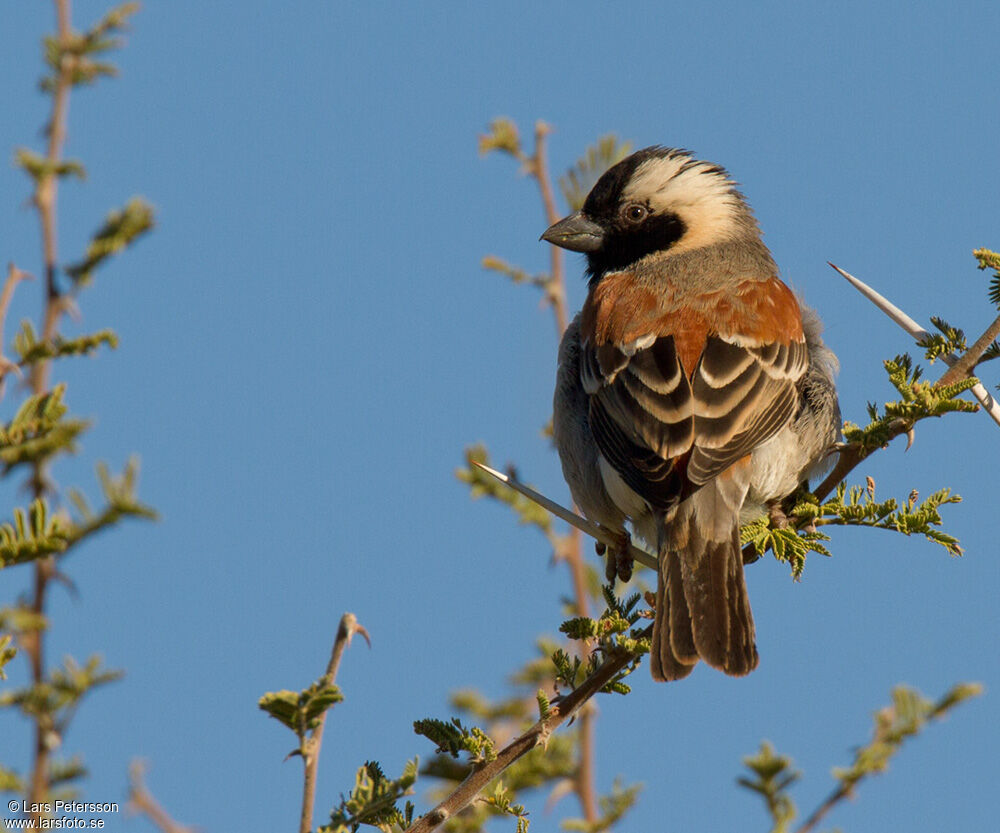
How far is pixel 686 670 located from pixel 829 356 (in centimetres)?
215

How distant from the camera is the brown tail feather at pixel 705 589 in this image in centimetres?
386

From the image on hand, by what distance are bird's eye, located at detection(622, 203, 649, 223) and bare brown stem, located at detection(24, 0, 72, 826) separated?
10.5ft

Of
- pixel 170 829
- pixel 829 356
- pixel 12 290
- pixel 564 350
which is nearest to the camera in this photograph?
pixel 170 829

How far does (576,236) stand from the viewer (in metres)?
6.55

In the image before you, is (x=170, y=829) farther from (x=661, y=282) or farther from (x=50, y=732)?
(x=661, y=282)

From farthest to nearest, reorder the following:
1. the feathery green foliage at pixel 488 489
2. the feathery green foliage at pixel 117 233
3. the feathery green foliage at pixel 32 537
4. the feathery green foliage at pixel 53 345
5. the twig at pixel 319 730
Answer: the feathery green foliage at pixel 488 489, the feathery green foliage at pixel 117 233, the feathery green foliage at pixel 53 345, the feathery green foliage at pixel 32 537, the twig at pixel 319 730

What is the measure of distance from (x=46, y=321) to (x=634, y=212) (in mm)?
3966

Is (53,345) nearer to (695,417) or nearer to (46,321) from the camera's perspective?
(46,321)

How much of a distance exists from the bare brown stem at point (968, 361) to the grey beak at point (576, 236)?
356cm

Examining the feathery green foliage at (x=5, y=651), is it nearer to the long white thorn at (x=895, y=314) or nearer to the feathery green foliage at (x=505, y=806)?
the feathery green foliage at (x=505, y=806)

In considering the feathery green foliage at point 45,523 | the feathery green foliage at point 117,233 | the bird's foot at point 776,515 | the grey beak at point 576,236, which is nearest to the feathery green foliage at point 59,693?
the feathery green foliage at point 45,523

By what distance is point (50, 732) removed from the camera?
2.23m

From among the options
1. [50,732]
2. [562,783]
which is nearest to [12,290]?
[50,732]

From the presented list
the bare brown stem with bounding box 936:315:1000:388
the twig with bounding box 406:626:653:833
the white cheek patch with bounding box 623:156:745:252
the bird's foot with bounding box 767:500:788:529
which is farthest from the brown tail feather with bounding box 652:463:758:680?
the white cheek patch with bounding box 623:156:745:252
